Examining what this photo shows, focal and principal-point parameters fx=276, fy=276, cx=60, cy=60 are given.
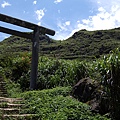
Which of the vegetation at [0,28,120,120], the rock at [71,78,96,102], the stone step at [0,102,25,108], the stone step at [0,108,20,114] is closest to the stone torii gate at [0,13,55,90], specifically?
the vegetation at [0,28,120,120]

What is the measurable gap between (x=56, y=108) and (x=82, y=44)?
58.5m

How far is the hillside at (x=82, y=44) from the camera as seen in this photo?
5627 cm

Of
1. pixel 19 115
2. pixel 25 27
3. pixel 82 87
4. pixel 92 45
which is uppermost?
pixel 92 45

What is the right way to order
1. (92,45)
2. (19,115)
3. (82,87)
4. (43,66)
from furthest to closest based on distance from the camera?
(92,45) < (43,66) < (82,87) < (19,115)

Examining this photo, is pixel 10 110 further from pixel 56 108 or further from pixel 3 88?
pixel 3 88

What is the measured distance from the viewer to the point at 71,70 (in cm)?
993

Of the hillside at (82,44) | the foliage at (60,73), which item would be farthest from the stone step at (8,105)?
the hillside at (82,44)

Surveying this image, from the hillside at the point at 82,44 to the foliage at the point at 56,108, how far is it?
4533cm

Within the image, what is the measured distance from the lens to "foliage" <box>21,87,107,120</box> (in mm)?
6066

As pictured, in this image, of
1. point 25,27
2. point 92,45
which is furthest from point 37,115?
point 92,45

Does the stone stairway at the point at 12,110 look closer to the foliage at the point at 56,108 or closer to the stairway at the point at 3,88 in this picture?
the foliage at the point at 56,108

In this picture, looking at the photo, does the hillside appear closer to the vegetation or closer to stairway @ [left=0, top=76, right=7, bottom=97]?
the vegetation

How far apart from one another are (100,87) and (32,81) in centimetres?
385

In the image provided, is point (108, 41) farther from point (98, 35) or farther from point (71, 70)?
point (71, 70)
